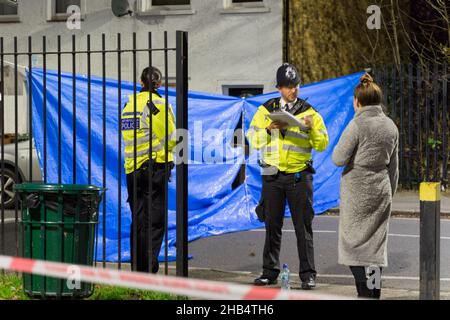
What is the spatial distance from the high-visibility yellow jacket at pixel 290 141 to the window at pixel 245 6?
13682 millimetres

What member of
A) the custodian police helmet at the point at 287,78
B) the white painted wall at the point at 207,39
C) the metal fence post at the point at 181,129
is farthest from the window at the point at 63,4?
the metal fence post at the point at 181,129

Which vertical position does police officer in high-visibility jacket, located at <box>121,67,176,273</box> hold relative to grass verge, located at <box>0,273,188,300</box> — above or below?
above

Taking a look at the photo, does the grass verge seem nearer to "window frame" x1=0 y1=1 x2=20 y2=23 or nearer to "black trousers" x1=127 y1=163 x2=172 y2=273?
"black trousers" x1=127 y1=163 x2=172 y2=273

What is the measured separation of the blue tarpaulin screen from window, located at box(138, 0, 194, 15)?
26.5 ft

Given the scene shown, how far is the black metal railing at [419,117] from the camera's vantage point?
62.9ft

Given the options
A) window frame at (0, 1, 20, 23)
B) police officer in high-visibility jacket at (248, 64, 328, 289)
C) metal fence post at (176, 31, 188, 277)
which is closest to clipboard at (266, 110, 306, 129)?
police officer in high-visibility jacket at (248, 64, 328, 289)

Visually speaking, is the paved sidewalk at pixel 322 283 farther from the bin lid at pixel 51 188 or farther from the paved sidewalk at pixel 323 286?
the bin lid at pixel 51 188

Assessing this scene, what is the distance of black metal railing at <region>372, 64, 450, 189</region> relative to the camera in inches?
755

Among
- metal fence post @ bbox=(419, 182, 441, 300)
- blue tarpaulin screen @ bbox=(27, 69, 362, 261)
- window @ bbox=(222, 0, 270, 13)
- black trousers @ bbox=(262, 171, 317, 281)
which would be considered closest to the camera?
metal fence post @ bbox=(419, 182, 441, 300)

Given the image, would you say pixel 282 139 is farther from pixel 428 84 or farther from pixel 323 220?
pixel 428 84

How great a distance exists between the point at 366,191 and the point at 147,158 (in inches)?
96.4

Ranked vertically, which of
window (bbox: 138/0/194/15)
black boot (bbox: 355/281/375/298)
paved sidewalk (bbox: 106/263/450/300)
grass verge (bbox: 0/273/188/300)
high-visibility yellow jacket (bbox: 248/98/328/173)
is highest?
window (bbox: 138/0/194/15)

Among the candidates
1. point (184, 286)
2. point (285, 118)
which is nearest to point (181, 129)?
point (285, 118)

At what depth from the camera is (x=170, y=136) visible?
9.26 meters
